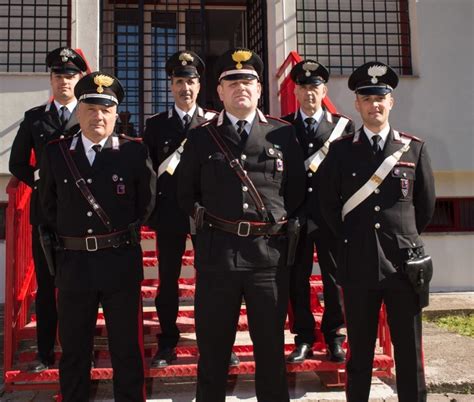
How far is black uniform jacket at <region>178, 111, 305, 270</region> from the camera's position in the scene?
2.77 meters

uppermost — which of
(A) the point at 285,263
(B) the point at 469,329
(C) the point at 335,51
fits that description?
(C) the point at 335,51

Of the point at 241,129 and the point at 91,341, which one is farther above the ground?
the point at 241,129

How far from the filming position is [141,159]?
3121 millimetres

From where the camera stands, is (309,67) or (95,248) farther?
(309,67)

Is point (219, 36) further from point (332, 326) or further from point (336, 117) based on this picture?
point (332, 326)

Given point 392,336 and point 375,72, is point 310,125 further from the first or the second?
point 392,336

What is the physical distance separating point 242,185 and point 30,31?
5.57 metres

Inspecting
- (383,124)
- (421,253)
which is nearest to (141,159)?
(383,124)

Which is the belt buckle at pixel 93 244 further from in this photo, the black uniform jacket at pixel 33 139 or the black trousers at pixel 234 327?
the black uniform jacket at pixel 33 139

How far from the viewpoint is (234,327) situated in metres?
2.81

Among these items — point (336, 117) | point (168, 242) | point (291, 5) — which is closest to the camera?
point (168, 242)

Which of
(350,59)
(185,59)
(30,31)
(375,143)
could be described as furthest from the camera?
(350,59)

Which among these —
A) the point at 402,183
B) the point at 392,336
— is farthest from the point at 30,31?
the point at 392,336

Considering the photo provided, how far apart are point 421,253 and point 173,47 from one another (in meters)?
6.18
